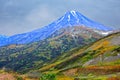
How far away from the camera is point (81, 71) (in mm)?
144125

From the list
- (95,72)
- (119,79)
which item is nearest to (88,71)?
(95,72)

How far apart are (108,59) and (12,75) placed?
130928 mm

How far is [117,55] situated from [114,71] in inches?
2349

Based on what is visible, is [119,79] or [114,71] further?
[114,71]

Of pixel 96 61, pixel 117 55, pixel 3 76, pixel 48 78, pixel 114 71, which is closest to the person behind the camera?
pixel 3 76

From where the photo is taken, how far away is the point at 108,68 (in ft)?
422

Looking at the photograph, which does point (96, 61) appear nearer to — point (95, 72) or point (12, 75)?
point (95, 72)

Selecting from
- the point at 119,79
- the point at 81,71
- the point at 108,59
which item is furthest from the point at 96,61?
the point at 119,79

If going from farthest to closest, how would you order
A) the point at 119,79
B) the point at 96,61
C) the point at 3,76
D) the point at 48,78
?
the point at 96,61 → the point at 119,79 → the point at 48,78 → the point at 3,76

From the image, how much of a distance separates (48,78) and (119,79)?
15.5 metres

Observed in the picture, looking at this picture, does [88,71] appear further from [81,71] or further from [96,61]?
[96,61]

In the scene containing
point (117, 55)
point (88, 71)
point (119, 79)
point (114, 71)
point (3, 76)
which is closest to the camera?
point (3, 76)

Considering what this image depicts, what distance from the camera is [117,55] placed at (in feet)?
604

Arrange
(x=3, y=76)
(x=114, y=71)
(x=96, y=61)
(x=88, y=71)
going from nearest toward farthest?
(x=3, y=76)
(x=114, y=71)
(x=88, y=71)
(x=96, y=61)
